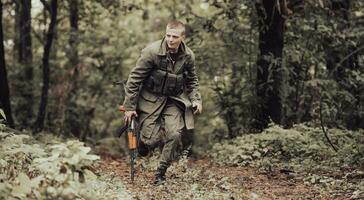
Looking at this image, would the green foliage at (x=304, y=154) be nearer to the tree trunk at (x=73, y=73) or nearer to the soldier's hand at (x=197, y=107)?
the soldier's hand at (x=197, y=107)

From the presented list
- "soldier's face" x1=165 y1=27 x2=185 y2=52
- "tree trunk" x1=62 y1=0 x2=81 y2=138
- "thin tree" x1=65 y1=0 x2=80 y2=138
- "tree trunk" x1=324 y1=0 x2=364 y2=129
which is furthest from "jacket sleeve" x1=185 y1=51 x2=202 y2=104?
"tree trunk" x1=62 y1=0 x2=81 y2=138

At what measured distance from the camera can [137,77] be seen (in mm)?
8891

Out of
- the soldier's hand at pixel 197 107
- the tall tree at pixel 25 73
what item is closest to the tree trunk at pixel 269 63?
the soldier's hand at pixel 197 107

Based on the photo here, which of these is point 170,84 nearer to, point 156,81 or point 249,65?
point 156,81

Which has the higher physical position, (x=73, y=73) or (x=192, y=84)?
(x=73, y=73)

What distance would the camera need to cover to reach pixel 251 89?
48.9 ft

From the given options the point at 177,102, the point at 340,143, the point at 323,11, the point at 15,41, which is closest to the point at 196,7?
the point at 15,41

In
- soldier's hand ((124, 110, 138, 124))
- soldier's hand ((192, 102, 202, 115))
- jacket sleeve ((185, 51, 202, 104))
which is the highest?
jacket sleeve ((185, 51, 202, 104))

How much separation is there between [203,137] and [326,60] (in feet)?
34.2

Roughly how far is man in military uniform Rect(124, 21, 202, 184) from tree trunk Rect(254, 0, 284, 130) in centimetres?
484

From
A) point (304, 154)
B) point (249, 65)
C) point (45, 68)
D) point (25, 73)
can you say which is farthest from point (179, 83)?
point (25, 73)

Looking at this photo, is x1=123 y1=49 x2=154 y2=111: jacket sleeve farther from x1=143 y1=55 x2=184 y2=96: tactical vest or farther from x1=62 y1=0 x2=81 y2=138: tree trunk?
x1=62 y1=0 x2=81 y2=138: tree trunk

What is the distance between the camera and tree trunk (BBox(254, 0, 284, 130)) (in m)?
13.8

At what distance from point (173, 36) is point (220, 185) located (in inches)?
86.4
